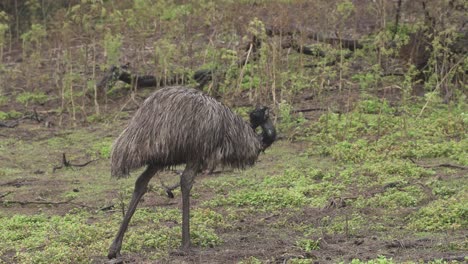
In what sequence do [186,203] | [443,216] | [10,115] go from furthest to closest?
[10,115] → [443,216] → [186,203]

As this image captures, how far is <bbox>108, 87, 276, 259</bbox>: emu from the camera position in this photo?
7059 millimetres

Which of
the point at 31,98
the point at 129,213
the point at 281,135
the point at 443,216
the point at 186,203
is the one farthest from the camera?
the point at 31,98

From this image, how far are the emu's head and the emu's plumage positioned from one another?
19.6 inches

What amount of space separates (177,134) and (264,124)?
1250mm

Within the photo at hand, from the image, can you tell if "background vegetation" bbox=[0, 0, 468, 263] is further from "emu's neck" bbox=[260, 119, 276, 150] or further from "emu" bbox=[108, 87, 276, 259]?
"emu's neck" bbox=[260, 119, 276, 150]

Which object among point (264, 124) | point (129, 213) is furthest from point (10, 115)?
point (129, 213)

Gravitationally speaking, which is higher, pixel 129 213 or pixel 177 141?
pixel 177 141

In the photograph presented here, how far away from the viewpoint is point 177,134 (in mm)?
7125

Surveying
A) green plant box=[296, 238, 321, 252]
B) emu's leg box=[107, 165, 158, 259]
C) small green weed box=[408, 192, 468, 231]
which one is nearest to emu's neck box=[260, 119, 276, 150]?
green plant box=[296, 238, 321, 252]

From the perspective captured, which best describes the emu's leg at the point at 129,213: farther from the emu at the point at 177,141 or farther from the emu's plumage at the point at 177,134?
the emu's plumage at the point at 177,134

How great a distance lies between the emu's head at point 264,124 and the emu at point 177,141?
470 mm

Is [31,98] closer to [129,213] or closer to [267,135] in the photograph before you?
[267,135]

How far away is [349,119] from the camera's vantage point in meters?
12.6

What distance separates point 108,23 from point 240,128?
10784 mm
